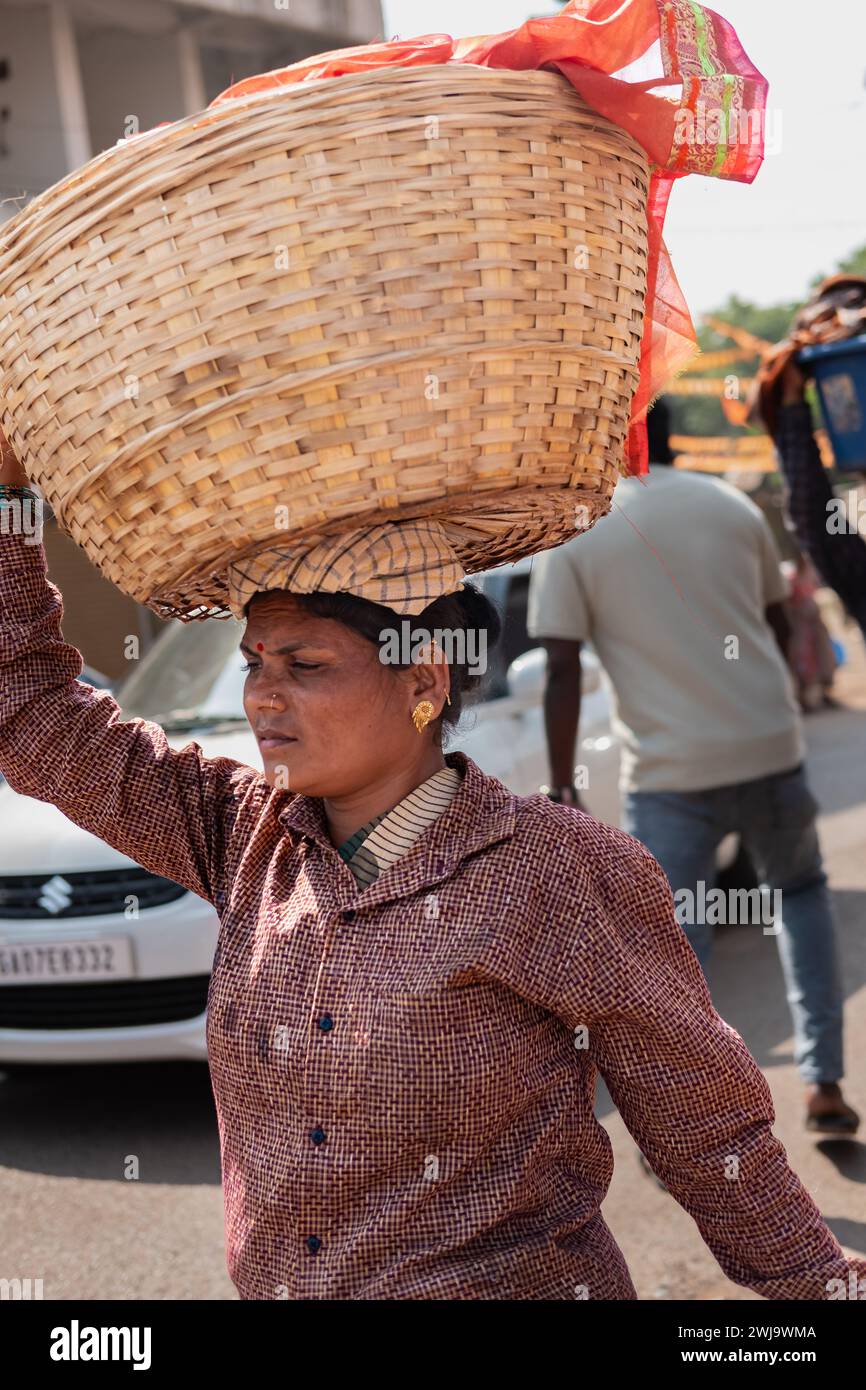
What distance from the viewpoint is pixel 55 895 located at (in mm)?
5020

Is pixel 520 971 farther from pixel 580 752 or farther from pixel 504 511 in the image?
pixel 580 752

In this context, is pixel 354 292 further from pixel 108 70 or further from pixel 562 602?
pixel 108 70

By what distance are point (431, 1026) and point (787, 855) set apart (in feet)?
9.38

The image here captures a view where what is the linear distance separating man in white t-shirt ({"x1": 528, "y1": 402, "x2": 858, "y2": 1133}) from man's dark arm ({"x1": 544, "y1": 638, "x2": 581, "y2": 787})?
0.16 m

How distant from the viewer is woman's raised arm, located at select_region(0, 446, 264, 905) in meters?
2.05

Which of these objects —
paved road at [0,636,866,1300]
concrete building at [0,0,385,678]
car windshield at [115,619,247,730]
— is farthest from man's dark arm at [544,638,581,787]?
concrete building at [0,0,385,678]

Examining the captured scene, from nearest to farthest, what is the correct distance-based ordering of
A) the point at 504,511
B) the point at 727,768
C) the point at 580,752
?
1. the point at 504,511
2. the point at 727,768
3. the point at 580,752

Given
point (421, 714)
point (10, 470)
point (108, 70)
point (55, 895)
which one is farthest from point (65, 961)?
point (108, 70)

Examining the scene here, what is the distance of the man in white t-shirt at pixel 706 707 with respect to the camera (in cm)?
437

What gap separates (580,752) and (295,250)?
205 inches

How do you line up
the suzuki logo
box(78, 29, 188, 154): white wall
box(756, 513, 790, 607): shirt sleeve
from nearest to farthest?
box(756, 513, 790, 607): shirt sleeve
the suzuki logo
box(78, 29, 188, 154): white wall

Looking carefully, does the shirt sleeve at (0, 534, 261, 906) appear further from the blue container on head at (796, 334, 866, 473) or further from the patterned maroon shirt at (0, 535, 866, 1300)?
the blue container on head at (796, 334, 866, 473)
